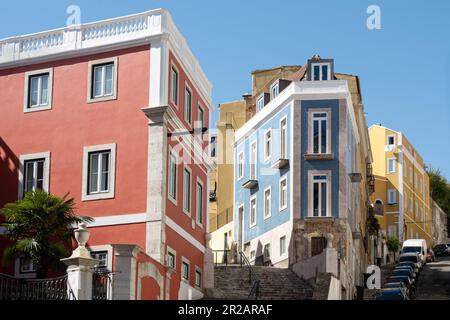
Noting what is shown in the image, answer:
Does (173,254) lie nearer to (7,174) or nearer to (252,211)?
(7,174)

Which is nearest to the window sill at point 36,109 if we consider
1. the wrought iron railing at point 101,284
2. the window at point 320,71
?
the wrought iron railing at point 101,284

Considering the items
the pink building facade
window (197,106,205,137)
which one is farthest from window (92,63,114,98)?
window (197,106,205,137)

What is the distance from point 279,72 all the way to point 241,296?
2558 cm

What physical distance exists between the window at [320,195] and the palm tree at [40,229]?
66.9 feet

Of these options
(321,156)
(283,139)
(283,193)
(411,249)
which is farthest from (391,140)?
(321,156)

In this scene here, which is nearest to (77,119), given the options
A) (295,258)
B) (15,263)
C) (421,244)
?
(15,263)

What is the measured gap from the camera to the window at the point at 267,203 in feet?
186

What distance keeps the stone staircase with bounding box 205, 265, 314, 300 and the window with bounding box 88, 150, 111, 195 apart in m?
6.73

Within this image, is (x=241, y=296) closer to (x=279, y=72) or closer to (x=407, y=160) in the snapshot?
(x=279, y=72)

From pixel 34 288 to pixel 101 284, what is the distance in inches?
82.5

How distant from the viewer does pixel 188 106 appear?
41.6 m
